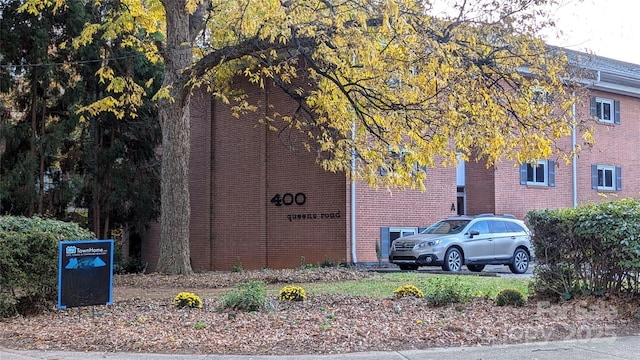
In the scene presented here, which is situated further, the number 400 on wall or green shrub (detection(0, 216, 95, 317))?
the number 400 on wall

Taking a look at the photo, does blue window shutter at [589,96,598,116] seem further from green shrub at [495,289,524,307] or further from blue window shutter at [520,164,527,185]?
green shrub at [495,289,524,307]

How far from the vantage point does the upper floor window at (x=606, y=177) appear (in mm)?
27906

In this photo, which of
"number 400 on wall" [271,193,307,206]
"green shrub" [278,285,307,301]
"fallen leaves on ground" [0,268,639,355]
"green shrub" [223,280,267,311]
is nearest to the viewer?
"fallen leaves on ground" [0,268,639,355]

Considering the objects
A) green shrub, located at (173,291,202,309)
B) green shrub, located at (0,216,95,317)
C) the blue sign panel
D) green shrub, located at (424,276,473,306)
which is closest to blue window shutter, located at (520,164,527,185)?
green shrub, located at (424,276,473,306)

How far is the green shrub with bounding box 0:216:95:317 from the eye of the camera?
971 cm

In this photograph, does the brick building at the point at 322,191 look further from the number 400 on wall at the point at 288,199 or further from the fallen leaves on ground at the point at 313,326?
the fallen leaves on ground at the point at 313,326

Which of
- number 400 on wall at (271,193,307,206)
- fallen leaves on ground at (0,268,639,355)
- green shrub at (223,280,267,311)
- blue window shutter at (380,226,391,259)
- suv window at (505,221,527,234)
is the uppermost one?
number 400 on wall at (271,193,307,206)

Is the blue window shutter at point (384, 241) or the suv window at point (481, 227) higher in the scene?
the suv window at point (481, 227)

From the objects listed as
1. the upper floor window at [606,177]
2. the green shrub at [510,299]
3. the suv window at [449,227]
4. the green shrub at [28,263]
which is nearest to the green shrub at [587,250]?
the green shrub at [510,299]

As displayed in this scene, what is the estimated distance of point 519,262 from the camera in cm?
2034

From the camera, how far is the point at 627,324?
28.9 feet

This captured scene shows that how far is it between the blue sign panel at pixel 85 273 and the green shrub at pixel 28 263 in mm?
244

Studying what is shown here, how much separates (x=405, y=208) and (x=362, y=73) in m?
10.2

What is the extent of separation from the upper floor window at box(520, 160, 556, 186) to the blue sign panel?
1900 cm
